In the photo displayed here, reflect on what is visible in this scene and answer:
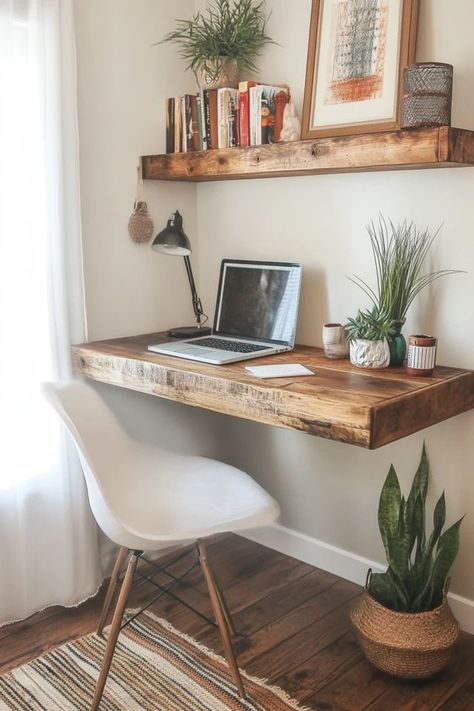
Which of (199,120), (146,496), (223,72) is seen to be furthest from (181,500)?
(223,72)

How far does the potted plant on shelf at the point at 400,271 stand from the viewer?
83.7 inches

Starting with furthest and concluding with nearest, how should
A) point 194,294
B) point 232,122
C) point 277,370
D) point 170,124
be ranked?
point 194,294
point 170,124
point 232,122
point 277,370

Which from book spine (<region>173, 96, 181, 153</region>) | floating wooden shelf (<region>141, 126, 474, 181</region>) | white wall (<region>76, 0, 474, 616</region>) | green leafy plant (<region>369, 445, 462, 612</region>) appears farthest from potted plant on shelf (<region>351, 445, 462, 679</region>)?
book spine (<region>173, 96, 181, 153</region>)

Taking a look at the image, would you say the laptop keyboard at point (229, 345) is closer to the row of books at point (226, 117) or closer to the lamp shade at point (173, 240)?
the lamp shade at point (173, 240)

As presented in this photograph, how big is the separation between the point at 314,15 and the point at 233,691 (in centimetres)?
206

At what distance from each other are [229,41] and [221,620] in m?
1.87

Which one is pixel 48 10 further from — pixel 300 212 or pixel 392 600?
pixel 392 600

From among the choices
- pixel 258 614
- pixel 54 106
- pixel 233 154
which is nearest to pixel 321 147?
pixel 233 154

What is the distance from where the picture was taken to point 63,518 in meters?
2.40

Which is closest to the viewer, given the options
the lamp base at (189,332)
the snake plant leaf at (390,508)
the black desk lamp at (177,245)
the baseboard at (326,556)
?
the snake plant leaf at (390,508)

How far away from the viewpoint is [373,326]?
2096 millimetres

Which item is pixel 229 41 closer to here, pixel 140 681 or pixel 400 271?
pixel 400 271

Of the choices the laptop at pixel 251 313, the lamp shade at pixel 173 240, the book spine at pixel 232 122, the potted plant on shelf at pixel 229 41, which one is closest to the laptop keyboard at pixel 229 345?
the laptop at pixel 251 313

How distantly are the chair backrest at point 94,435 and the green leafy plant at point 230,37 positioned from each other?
122 centimetres
